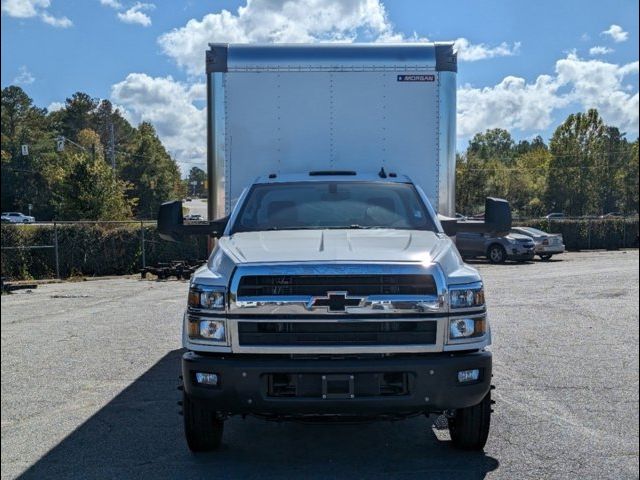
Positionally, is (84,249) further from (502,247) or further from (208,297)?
(208,297)

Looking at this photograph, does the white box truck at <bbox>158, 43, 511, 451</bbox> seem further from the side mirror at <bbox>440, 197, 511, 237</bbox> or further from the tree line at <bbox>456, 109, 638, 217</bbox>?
the tree line at <bbox>456, 109, 638, 217</bbox>

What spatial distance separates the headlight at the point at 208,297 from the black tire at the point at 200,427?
66cm

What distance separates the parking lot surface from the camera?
424 cm

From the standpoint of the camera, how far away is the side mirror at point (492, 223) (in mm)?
5344

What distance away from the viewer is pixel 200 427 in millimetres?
4328

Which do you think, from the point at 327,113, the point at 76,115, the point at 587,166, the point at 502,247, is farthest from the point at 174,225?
the point at 76,115

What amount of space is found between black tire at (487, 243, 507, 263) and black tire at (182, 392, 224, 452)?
2088cm

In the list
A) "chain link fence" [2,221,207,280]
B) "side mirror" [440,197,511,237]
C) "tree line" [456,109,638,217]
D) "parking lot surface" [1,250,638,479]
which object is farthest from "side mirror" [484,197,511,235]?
"tree line" [456,109,638,217]

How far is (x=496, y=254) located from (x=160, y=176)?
50246 millimetres

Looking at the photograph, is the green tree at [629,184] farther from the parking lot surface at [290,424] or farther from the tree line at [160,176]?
the parking lot surface at [290,424]

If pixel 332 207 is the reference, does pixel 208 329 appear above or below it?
below

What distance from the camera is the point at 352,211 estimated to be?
5.43 metres

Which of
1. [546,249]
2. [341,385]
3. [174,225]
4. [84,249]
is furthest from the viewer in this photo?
[546,249]

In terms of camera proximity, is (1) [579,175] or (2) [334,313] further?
(1) [579,175]
